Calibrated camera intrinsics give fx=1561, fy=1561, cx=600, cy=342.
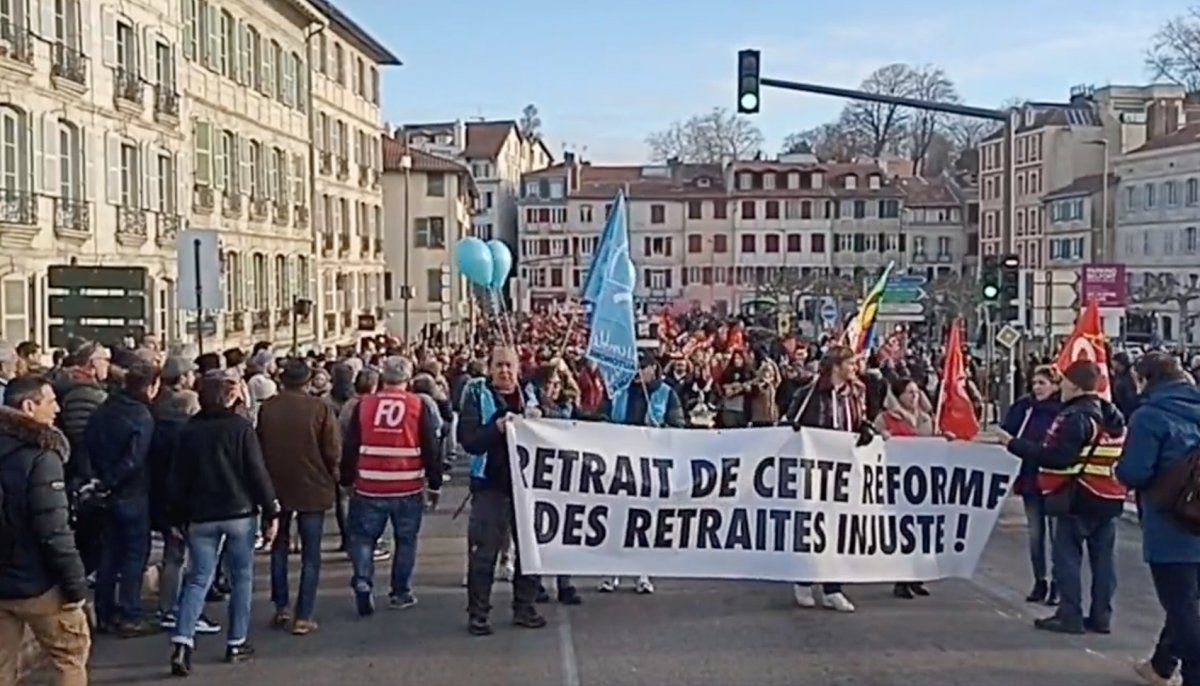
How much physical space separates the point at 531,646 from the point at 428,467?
66.3 inches

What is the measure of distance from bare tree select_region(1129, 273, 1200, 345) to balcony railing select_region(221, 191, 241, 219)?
4165 centimetres

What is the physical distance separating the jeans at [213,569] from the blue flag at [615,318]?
420 centimetres

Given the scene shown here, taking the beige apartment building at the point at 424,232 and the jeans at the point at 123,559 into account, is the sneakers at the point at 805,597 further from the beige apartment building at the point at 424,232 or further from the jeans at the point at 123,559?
the beige apartment building at the point at 424,232

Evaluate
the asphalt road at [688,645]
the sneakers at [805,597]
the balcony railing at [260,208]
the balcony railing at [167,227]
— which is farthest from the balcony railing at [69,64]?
the sneakers at [805,597]

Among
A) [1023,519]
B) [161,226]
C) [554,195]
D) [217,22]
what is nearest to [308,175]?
[217,22]

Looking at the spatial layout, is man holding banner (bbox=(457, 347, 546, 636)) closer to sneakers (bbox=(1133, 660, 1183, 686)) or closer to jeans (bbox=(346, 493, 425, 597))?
jeans (bbox=(346, 493, 425, 597))

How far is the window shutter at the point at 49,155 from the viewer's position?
27719 mm

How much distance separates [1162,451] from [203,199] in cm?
3286

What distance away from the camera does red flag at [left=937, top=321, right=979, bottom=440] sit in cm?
1684

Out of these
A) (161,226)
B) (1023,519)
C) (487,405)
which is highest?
(161,226)

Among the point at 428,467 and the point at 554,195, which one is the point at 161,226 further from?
the point at 554,195

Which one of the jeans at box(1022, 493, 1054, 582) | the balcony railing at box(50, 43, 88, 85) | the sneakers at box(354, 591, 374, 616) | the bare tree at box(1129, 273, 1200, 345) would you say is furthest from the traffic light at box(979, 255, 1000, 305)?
the bare tree at box(1129, 273, 1200, 345)

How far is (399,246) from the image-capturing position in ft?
250

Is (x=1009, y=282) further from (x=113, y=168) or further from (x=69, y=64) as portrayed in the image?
(x=113, y=168)
